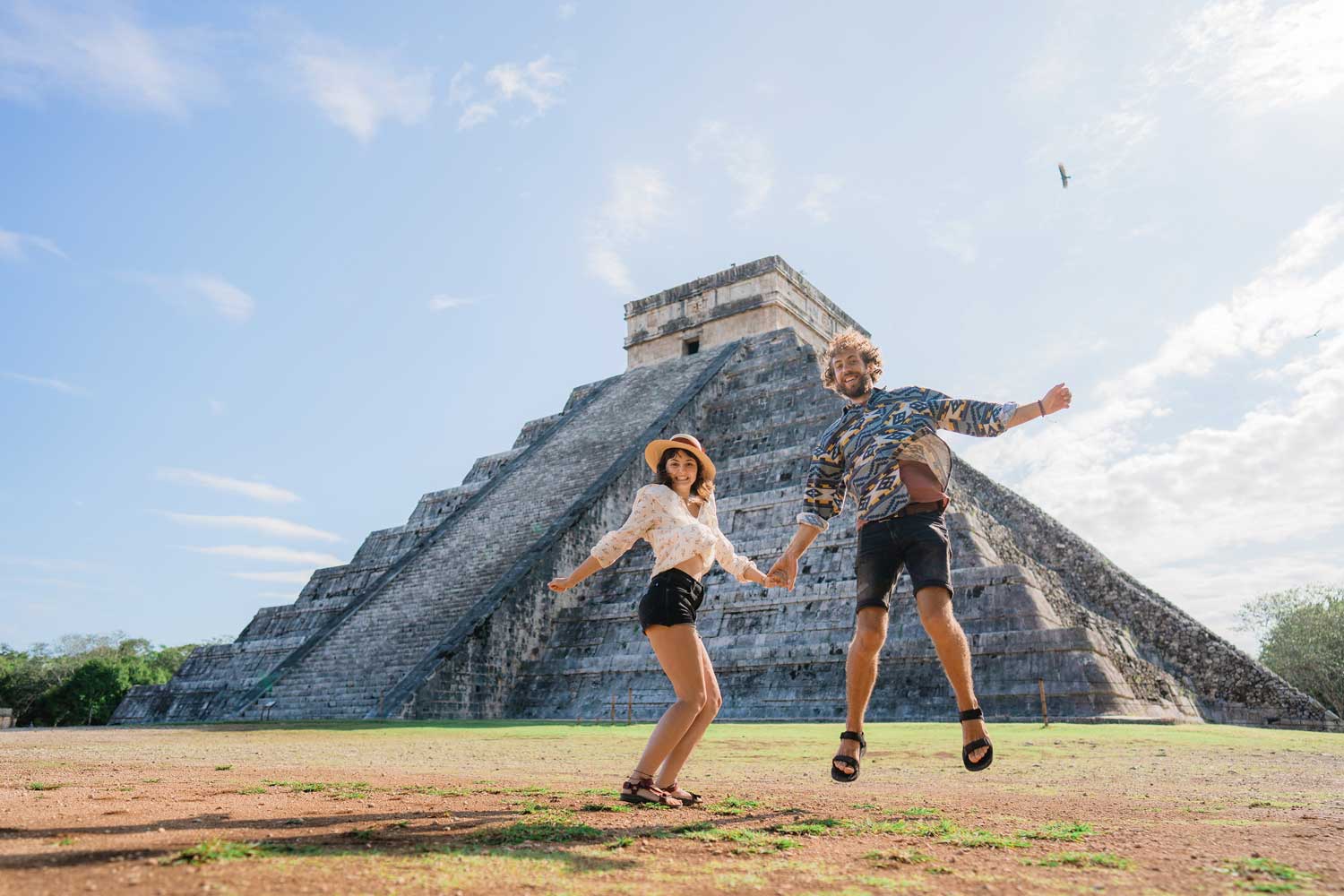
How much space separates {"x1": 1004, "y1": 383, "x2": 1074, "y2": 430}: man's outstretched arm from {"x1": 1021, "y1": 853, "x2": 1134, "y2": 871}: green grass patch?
1.80 m

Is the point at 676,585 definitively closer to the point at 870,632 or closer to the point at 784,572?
the point at 784,572

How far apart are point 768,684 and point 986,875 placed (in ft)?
31.5

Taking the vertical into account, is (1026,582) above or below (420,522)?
below

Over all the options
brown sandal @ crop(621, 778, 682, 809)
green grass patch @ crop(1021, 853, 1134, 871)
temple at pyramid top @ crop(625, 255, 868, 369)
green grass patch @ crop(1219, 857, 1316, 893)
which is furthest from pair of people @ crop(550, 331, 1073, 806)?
temple at pyramid top @ crop(625, 255, 868, 369)

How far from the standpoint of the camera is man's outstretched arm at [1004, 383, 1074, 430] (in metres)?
3.77

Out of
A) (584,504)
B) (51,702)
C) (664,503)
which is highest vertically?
(584,504)

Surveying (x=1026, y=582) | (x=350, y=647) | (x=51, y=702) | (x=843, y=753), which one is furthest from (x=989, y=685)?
(x=51, y=702)

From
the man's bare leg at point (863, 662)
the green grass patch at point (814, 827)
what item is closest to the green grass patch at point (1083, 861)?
the green grass patch at point (814, 827)

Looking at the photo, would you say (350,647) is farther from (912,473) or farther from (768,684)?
(912,473)

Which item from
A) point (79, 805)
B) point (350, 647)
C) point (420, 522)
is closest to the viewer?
point (79, 805)

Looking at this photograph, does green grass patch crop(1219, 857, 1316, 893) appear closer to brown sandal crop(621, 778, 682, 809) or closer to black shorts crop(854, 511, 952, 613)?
black shorts crop(854, 511, 952, 613)

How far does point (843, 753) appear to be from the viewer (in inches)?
144

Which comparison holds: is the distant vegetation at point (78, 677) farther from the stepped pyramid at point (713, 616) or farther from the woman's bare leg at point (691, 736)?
the woman's bare leg at point (691, 736)

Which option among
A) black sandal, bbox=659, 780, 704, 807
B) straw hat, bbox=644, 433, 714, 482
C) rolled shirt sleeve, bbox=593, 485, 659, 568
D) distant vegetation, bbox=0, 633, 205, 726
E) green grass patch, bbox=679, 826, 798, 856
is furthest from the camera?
distant vegetation, bbox=0, 633, 205, 726
